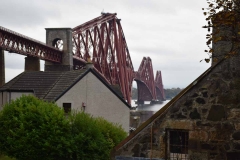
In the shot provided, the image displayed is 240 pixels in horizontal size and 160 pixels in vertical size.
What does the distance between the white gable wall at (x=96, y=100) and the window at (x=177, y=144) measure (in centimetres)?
2075

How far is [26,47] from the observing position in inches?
2375

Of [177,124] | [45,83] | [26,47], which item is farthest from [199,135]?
[26,47]

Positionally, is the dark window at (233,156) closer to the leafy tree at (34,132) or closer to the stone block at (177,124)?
the stone block at (177,124)

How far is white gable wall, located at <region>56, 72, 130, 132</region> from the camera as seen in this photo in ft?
98.5

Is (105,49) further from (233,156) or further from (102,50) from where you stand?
(233,156)

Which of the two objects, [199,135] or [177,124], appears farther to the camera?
[177,124]

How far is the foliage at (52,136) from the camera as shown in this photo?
21.8m

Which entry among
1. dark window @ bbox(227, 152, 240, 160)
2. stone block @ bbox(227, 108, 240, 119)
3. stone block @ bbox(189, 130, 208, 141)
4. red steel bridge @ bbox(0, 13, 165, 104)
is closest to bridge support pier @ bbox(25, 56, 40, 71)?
red steel bridge @ bbox(0, 13, 165, 104)

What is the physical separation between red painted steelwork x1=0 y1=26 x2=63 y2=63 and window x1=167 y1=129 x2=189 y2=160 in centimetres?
4386

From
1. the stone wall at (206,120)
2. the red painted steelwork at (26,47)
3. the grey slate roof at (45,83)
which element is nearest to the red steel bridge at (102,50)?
the red painted steelwork at (26,47)

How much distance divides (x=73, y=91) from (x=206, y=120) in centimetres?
2208

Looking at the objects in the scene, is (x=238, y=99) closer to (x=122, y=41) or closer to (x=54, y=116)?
(x=54, y=116)

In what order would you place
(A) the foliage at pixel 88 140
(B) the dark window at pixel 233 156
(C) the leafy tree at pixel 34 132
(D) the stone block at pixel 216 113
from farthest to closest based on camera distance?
(A) the foliage at pixel 88 140, (C) the leafy tree at pixel 34 132, (D) the stone block at pixel 216 113, (B) the dark window at pixel 233 156

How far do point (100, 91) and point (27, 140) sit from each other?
10661 millimetres
